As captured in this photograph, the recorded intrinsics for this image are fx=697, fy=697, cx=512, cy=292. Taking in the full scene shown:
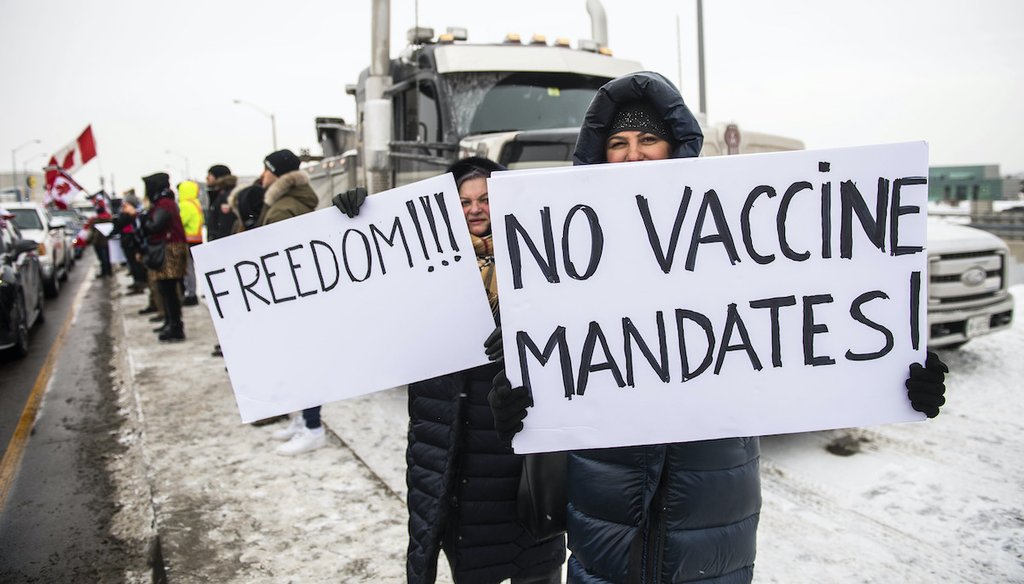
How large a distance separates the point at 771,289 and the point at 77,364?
8660 millimetres

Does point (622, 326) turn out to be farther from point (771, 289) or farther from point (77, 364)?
point (77, 364)

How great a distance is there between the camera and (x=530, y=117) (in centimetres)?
604

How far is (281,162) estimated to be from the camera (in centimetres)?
456

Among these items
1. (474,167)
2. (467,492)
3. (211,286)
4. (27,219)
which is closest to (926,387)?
(467,492)

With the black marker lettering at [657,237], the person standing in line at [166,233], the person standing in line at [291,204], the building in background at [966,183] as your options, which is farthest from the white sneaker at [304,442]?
the building in background at [966,183]

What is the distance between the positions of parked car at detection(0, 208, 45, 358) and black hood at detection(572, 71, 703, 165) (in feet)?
26.4

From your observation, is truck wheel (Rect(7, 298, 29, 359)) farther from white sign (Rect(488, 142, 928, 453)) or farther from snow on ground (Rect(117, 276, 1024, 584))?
white sign (Rect(488, 142, 928, 453))

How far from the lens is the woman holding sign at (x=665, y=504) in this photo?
5.44 feet

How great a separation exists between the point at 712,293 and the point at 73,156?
24.0 meters

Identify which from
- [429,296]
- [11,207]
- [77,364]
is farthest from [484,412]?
[11,207]

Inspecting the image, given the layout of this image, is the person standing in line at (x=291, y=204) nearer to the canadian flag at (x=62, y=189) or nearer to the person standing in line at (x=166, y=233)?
the person standing in line at (x=166, y=233)

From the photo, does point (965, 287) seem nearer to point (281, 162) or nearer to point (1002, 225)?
point (281, 162)

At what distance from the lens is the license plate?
5.93m

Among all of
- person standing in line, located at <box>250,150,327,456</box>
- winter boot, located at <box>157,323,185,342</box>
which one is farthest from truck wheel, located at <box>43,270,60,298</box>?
person standing in line, located at <box>250,150,327,456</box>
